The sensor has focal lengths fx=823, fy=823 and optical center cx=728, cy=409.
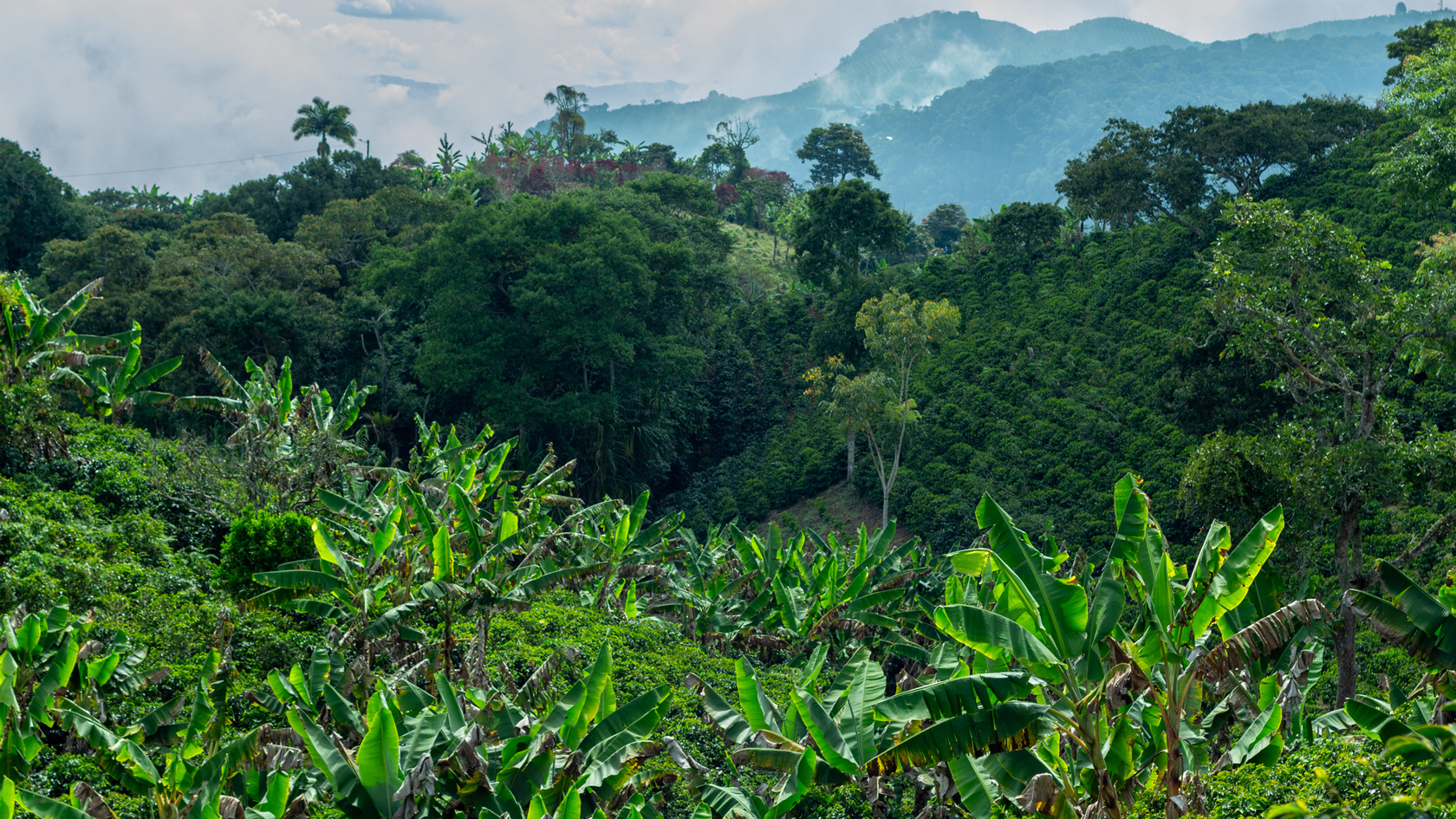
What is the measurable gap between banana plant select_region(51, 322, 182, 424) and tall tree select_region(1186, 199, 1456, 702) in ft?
53.2

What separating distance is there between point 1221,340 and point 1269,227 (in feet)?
20.1

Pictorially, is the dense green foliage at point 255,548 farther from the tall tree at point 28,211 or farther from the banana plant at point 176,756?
the tall tree at point 28,211

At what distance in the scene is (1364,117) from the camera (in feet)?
93.4

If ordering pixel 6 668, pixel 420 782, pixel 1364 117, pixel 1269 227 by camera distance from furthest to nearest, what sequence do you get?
pixel 1364 117, pixel 1269 227, pixel 6 668, pixel 420 782

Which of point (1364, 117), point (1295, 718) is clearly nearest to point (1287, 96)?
point (1364, 117)

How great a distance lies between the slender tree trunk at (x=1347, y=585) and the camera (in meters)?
9.69

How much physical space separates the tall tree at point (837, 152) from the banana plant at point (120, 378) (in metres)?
49.8

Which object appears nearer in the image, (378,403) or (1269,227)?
(1269,227)

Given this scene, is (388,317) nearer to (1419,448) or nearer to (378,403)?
(378,403)

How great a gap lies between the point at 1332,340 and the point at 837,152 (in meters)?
51.8

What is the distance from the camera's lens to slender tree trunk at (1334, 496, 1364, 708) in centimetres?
969

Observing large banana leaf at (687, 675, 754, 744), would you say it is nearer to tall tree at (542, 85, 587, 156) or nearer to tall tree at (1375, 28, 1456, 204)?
tall tree at (1375, 28, 1456, 204)

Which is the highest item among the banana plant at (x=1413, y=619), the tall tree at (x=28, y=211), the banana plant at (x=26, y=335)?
the tall tree at (x=28, y=211)

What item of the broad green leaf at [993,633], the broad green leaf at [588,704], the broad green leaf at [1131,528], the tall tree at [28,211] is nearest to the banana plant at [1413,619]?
the broad green leaf at [1131,528]
